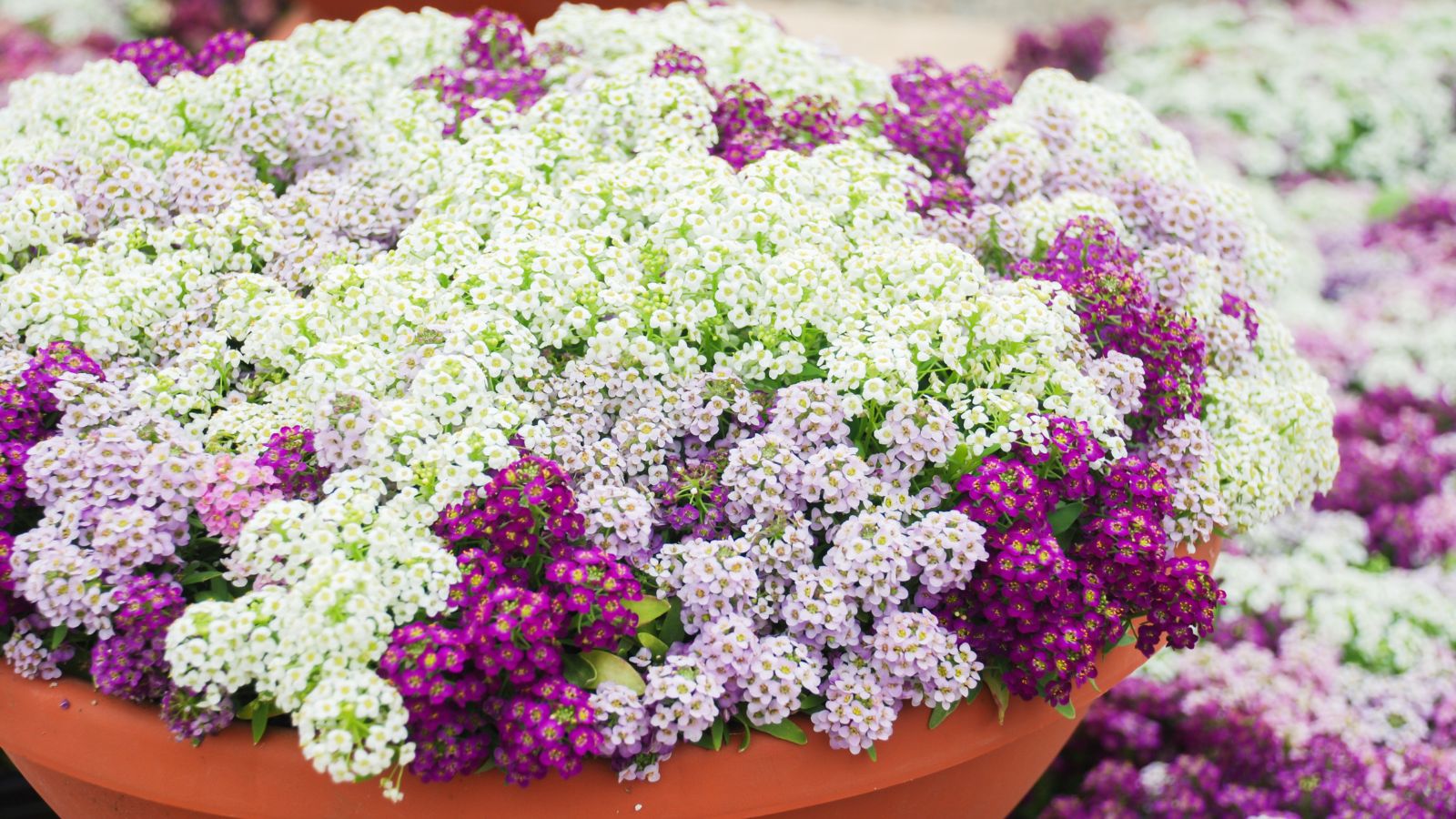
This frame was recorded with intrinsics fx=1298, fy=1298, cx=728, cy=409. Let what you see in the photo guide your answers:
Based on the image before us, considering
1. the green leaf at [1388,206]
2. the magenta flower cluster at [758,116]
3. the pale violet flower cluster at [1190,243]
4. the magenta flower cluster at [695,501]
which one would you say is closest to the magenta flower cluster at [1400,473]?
the pale violet flower cluster at [1190,243]

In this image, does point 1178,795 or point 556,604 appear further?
point 1178,795

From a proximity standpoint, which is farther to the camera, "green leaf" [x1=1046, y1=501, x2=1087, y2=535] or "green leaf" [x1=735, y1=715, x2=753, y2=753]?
"green leaf" [x1=1046, y1=501, x2=1087, y2=535]

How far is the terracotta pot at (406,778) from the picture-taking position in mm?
2082

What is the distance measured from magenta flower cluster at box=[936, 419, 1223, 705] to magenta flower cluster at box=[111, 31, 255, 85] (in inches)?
92.2

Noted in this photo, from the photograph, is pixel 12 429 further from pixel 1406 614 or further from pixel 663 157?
pixel 1406 614

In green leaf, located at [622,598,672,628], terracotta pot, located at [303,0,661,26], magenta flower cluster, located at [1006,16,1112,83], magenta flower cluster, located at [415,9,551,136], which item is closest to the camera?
green leaf, located at [622,598,672,628]

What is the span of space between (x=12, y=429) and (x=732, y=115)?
1.74 m

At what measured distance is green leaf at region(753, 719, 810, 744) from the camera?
7.12 ft

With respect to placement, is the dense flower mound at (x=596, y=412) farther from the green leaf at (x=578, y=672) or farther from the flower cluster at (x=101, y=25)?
the flower cluster at (x=101, y=25)

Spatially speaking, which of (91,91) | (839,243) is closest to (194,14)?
(91,91)

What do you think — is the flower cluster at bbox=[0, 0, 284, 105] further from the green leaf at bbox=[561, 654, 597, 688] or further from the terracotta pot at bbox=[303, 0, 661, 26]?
the green leaf at bbox=[561, 654, 597, 688]

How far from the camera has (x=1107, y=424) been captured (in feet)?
7.83

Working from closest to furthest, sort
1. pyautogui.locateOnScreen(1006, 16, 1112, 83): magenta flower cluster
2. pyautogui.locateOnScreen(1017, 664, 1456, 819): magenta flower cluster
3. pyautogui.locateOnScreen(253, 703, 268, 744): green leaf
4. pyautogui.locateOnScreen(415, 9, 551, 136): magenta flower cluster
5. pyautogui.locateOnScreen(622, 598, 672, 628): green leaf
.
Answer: pyautogui.locateOnScreen(253, 703, 268, 744): green leaf → pyautogui.locateOnScreen(622, 598, 672, 628): green leaf → pyautogui.locateOnScreen(415, 9, 551, 136): magenta flower cluster → pyautogui.locateOnScreen(1017, 664, 1456, 819): magenta flower cluster → pyautogui.locateOnScreen(1006, 16, 1112, 83): magenta flower cluster

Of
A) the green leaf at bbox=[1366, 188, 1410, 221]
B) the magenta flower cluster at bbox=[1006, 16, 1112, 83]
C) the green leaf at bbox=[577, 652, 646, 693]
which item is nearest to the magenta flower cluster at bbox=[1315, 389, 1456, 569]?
the green leaf at bbox=[1366, 188, 1410, 221]
